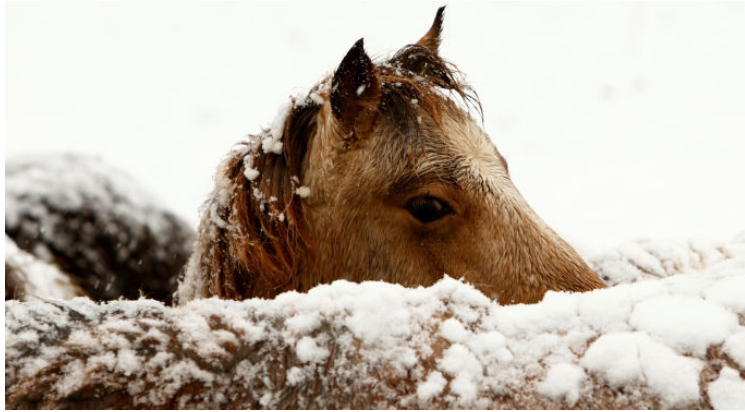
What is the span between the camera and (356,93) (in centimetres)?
203

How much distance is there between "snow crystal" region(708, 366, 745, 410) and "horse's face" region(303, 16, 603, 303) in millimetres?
1186

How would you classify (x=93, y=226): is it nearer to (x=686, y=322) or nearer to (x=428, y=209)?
(x=428, y=209)

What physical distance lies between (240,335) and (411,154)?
55.0 inches

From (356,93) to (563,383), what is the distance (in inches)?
60.7

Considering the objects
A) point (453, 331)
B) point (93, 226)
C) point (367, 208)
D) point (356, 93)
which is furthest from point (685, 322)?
point (93, 226)

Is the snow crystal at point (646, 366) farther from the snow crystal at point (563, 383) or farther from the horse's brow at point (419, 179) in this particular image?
the horse's brow at point (419, 179)

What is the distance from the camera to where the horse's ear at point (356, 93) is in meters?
1.96

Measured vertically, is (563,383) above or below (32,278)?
below

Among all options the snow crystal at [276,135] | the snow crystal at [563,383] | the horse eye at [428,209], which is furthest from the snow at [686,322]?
the snow crystal at [276,135]

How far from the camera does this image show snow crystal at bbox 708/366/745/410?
0.66 metres

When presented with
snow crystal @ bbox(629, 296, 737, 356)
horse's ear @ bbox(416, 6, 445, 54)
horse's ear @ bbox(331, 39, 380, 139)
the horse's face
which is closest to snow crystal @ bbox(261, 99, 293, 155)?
the horse's face

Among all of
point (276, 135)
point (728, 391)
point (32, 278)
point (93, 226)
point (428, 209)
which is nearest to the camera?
point (728, 391)

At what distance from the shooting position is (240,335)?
29.9 inches

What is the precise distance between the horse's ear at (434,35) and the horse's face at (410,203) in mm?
639
